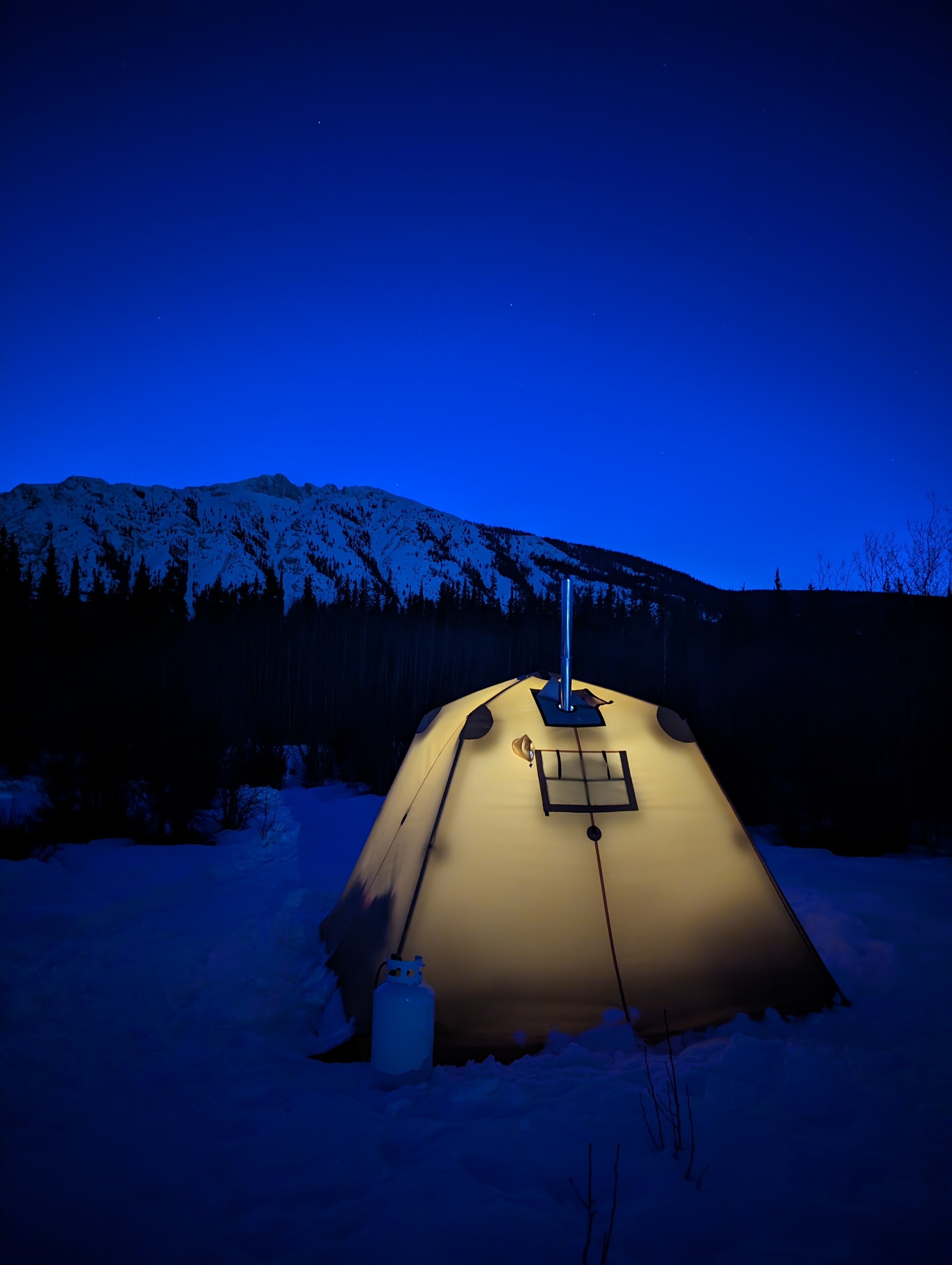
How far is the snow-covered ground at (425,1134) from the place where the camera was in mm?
2113

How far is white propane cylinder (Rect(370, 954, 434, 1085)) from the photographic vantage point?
9.95ft

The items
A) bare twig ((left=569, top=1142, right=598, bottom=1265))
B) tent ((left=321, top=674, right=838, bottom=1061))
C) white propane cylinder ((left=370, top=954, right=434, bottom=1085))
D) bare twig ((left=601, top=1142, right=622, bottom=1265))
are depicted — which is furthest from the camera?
tent ((left=321, top=674, right=838, bottom=1061))

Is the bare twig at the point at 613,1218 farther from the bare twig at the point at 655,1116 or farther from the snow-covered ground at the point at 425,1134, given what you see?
the bare twig at the point at 655,1116

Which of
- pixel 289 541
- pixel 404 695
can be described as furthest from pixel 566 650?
pixel 289 541

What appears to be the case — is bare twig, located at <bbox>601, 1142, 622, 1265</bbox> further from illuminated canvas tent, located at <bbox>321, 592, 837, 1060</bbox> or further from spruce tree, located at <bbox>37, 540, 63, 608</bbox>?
spruce tree, located at <bbox>37, 540, 63, 608</bbox>

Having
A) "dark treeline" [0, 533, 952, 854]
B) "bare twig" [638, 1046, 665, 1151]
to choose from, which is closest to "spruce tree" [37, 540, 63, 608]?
"dark treeline" [0, 533, 952, 854]

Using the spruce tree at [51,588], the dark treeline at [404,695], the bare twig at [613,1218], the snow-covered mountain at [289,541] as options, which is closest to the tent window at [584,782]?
the bare twig at [613,1218]

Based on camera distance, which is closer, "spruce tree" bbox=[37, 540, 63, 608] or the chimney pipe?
the chimney pipe

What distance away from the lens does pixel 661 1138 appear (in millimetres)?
2498

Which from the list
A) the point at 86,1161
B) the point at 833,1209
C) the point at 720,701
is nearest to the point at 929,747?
the point at 720,701

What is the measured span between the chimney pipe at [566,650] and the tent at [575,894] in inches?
2.5

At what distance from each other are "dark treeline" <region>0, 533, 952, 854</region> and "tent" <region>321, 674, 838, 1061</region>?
6.37m

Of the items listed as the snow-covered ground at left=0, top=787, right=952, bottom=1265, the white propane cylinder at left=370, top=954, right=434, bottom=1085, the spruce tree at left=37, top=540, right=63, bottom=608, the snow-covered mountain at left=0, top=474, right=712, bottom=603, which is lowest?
the snow-covered ground at left=0, top=787, right=952, bottom=1265

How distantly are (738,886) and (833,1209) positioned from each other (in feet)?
5.67
